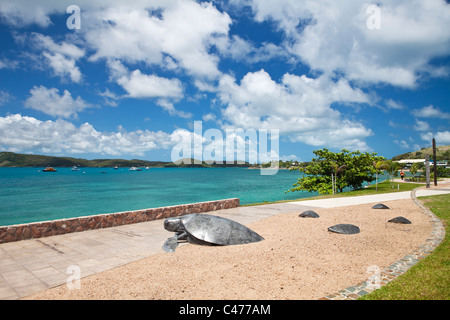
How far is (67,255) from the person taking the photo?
7062 millimetres

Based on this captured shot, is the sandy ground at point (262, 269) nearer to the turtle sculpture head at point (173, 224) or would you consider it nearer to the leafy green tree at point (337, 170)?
the turtle sculpture head at point (173, 224)

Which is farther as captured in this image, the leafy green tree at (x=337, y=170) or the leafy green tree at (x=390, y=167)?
the leafy green tree at (x=390, y=167)

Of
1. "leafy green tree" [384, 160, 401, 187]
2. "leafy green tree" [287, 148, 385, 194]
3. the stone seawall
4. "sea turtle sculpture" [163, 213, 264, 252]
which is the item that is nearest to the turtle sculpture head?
"sea turtle sculpture" [163, 213, 264, 252]

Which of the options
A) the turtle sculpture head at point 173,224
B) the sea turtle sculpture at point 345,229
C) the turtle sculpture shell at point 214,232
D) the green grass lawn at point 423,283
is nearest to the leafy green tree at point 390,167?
the sea turtle sculpture at point 345,229

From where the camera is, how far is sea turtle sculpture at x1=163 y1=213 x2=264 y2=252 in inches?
300

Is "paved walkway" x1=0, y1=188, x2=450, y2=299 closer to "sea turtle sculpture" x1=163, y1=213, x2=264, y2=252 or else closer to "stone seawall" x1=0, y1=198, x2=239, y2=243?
"stone seawall" x1=0, y1=198, x2=239, y2=243

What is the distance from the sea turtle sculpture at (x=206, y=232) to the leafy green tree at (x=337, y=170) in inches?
962

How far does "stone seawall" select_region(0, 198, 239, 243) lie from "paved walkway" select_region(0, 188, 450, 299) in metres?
0.28

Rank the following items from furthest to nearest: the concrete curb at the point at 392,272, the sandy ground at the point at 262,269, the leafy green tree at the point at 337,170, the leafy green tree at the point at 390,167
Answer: the leafy green tree at the point at 390,167 < the leafy green tree at the point at 337,170 < the sandy ground at the point at 262,269 < the concrete curb at the point at 392,272

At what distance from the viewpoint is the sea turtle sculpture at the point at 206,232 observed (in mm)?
7617

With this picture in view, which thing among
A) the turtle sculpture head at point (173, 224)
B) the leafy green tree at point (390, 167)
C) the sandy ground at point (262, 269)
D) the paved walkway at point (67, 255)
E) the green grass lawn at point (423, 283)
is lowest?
the paved walkway at point (67, 255)

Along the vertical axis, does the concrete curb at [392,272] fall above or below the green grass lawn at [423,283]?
below
